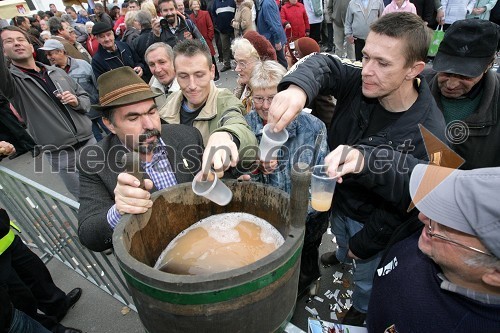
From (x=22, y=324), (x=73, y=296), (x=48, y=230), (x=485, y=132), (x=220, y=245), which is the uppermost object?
(x=220, y=245)

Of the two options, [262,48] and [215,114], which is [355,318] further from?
[262,48]

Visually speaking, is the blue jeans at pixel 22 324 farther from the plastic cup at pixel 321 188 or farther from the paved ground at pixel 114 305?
the plastic cup at pixel 321 188

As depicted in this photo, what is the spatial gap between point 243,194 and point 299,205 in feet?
1.43

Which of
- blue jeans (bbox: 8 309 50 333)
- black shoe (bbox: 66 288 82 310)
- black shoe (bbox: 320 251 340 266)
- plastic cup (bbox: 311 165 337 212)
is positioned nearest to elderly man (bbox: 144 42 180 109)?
black shoe (bbox: 66 288 82 310)

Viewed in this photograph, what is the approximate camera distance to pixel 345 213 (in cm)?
252

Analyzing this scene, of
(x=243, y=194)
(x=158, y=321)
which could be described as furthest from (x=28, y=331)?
(x=243, y=194)

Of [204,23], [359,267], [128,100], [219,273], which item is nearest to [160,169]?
[128,100]

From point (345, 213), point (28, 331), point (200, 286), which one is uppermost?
point (200, 286)

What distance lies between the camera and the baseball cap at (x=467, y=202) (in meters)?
1.06

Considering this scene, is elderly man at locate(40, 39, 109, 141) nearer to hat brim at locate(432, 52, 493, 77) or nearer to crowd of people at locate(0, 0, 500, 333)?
crowd of people at locate(0, 0, 500, 333)

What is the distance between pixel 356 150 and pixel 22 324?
2.49 metres

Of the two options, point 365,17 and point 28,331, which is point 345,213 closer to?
point 28,331

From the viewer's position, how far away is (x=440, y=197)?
121 cm

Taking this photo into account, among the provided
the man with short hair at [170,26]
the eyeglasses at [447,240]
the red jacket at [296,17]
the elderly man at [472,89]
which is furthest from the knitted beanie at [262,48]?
the red jacket at [296,17]
